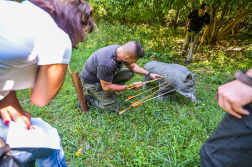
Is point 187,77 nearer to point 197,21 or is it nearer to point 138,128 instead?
point 138,128

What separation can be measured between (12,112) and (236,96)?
1379mm

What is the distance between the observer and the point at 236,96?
2.23 feet

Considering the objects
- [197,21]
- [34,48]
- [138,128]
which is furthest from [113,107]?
[197,21]

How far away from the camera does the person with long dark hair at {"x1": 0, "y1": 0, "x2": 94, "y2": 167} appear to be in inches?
24.7

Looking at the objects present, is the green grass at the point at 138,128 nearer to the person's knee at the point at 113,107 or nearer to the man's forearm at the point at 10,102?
the person's knee at the point at 113,107

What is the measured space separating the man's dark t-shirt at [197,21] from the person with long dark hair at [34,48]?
4888 millimetres

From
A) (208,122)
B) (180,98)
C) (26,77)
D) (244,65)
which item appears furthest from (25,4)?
(244,65)

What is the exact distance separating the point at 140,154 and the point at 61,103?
2014 mm

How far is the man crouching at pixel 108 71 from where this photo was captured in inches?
83.8

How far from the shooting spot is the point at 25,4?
712 mm

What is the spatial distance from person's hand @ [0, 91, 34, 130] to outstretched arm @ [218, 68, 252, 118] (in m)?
1.27

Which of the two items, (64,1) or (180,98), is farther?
(180,98)

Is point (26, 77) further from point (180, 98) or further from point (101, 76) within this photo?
point (180, 98)

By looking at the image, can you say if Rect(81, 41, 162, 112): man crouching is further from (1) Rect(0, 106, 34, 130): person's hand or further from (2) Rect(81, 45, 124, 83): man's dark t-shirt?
(1) Rect(0, 106, 34, 130): person's hand
